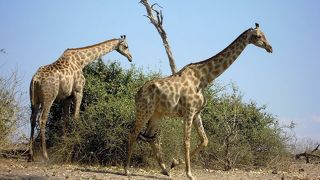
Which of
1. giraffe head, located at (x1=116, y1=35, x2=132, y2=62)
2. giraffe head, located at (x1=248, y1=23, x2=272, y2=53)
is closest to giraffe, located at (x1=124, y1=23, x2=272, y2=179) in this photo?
giraffe head, located at (x1=248, y1=23, x2=272, y2=53)

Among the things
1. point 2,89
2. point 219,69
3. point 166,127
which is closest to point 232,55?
point 219,69

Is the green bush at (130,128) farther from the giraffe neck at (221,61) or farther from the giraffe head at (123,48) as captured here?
the giraffe neck at (221,61)

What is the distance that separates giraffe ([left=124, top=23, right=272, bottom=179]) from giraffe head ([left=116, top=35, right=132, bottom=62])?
165 inches

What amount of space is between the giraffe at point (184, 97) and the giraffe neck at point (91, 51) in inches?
137

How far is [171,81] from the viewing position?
34.2ft

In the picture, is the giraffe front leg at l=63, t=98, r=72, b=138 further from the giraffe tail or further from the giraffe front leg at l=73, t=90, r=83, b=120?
the giraffe tail

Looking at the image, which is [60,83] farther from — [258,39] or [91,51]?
[258,39]

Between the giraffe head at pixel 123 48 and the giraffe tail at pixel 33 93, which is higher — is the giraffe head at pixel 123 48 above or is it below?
above

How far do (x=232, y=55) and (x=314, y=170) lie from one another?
4725 mm

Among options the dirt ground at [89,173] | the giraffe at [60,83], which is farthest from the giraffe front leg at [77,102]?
the dirt ground at [89,173]

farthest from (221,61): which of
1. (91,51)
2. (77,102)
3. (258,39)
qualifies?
(91,51)

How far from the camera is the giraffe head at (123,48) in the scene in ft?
47.8

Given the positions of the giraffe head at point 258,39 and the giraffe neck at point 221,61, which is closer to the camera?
the giraffe neck at point 221,61

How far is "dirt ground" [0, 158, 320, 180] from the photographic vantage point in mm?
9684
